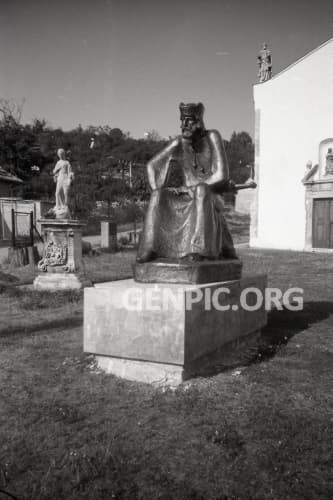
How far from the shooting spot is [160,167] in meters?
4.17

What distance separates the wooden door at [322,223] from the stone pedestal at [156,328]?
1714 cm

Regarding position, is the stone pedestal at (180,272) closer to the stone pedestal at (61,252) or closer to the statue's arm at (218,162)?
the statue's arm at (218,162)

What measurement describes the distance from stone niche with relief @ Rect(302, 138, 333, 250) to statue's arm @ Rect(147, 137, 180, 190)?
16627 mm

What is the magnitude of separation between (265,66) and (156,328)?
20859 millimetres

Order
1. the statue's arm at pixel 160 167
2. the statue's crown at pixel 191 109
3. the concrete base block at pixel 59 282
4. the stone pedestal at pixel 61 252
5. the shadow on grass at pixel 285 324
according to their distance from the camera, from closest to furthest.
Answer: the statue's crown at pixel 191 109 < the statue's arm at pixel 160 167 < the shadow on grass at pixel 285 324 < the concrete base block at pixel 59 282 < the stone pedestal at pixel 61 252

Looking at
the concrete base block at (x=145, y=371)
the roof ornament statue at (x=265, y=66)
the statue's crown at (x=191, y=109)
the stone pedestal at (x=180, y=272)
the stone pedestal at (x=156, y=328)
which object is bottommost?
the concrete base block at (x=145, y=371)

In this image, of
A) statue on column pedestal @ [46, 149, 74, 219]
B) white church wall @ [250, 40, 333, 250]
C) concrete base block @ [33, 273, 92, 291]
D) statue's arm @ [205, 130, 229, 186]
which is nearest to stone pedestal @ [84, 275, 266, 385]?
statue's arm @ [205, 130, 229, 186]

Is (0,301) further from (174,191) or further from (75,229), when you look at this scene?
(174,191)

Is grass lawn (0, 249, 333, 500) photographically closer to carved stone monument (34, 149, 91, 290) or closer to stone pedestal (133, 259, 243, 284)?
stone pedestal (133, 259, 243, 284)

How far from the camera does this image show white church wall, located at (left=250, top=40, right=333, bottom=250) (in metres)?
19.5

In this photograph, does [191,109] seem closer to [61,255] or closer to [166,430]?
[166,430]

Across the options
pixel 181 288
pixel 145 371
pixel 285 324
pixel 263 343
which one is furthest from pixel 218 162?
pixel 285 324

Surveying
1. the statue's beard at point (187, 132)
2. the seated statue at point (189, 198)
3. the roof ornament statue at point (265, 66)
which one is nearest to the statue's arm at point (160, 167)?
the seated statue at point (189, 198)

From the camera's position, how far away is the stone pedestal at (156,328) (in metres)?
3.12
